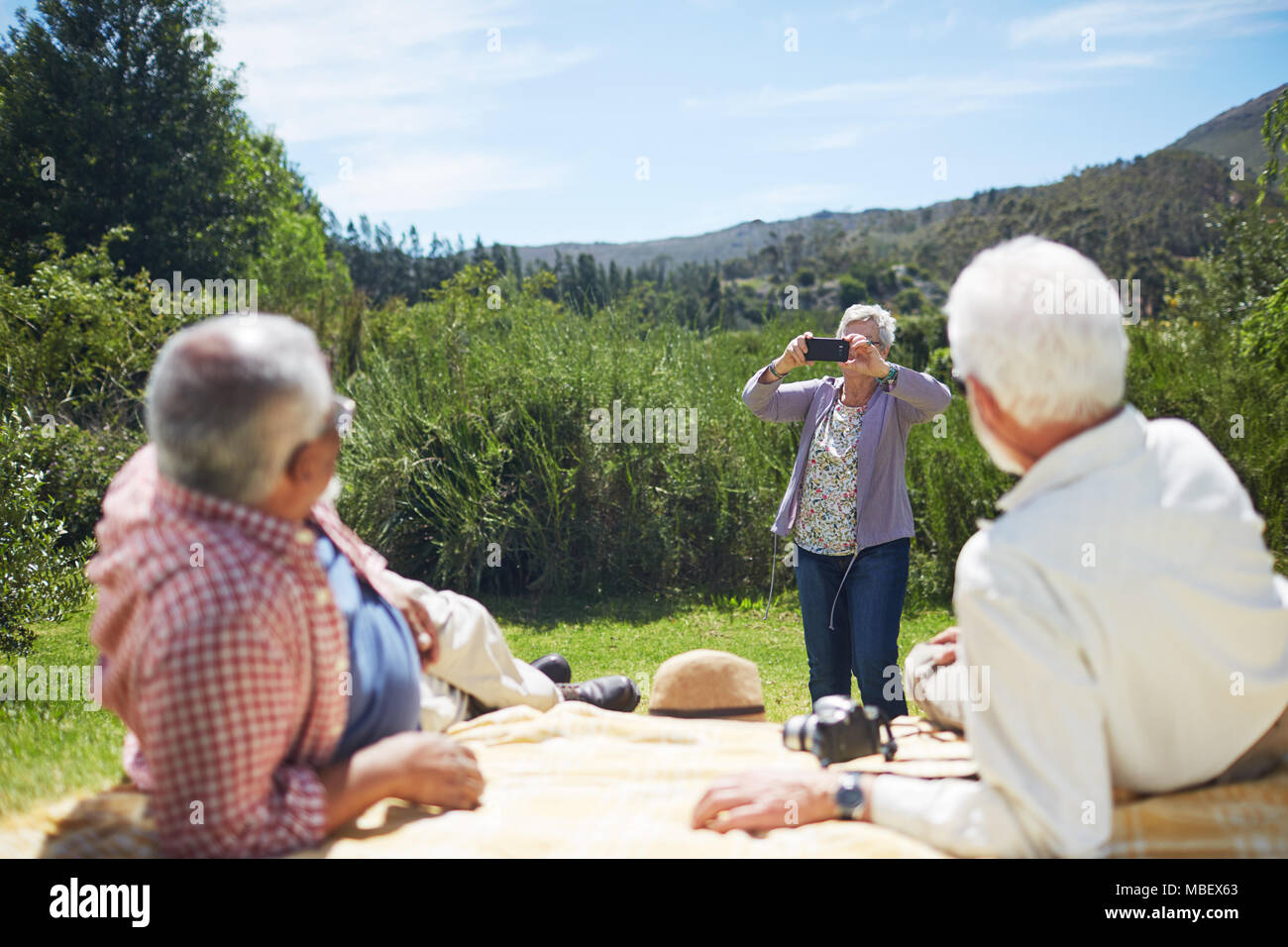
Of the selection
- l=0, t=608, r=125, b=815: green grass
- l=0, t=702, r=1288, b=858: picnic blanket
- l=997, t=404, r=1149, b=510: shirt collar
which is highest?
l=997, t=404, r=1149, b=510: shirt collar

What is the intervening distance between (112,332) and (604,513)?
25.3 ft

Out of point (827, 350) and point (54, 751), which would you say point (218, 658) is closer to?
point (54, 751)

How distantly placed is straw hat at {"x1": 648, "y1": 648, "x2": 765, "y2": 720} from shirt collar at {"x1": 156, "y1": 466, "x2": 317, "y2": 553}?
193 cm

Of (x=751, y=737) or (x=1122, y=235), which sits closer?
(x=751, y=737)

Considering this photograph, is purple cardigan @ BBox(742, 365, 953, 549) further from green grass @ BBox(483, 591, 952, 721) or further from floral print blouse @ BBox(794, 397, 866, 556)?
green grass @ BBox(483, 591, 952, 721)

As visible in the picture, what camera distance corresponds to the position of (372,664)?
7.89 ft

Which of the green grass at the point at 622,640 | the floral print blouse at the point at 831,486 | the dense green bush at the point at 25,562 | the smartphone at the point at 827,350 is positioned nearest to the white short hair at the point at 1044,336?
the smartphone at the point at 827,350

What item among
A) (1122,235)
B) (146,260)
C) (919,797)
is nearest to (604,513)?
(919,797)

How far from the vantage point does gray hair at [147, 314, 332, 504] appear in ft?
6.22

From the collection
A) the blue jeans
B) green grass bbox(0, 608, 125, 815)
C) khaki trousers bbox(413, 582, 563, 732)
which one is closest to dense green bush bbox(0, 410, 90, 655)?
green grass bbox(0, 608, 125, 815)

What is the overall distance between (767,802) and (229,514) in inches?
52.8

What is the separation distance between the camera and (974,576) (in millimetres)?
1940

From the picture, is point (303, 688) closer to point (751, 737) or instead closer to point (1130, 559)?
point (751, 737)

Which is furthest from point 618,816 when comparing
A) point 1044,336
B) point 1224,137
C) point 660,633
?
point 1224,137
